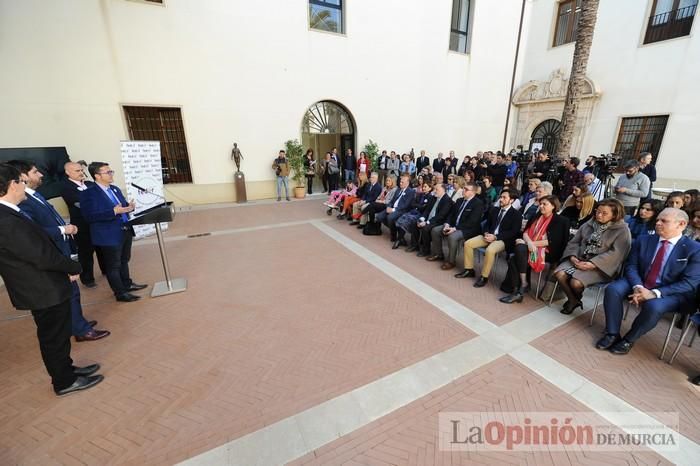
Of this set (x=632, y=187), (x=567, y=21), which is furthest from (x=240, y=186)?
(x=567, y=21)

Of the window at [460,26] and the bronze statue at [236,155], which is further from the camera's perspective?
the window at [460,26]

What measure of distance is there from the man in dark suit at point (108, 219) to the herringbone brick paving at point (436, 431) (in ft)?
11.9

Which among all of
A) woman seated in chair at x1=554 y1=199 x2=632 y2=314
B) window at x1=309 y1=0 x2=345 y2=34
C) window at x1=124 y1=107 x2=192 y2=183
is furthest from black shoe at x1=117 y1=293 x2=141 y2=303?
window at x1=309 y1=0 x2=345 y2=34

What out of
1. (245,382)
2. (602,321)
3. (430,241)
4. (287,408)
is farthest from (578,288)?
(245,382)

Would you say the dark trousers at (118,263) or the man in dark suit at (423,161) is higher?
the man in dark suit at (423,161)

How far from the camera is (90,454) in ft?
7.30

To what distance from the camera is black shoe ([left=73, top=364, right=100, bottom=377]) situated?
287 cm

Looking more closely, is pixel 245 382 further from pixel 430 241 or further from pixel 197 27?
pixel 197 27

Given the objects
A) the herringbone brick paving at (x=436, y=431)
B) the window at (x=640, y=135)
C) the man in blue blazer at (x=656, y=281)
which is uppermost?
the window at (x=640, y=135)

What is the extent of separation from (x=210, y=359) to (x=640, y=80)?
56.1ft

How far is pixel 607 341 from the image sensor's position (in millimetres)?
3332

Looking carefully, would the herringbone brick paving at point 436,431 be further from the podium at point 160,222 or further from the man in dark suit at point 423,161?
the man in dark suit at point 423,161

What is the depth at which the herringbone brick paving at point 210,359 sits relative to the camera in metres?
2.37

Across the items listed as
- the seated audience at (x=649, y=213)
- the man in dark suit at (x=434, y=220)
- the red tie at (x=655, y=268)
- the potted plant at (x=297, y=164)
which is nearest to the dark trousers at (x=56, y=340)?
the man in dark suit at (x=434, y=220)
